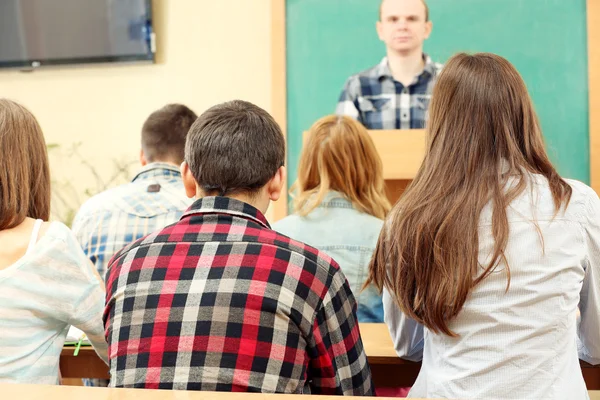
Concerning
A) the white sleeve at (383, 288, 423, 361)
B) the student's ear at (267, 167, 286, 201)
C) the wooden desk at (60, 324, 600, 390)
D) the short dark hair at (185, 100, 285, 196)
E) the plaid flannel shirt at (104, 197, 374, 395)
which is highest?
the short dark hair at (185, 100, 285, 196)

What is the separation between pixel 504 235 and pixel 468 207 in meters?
0.08

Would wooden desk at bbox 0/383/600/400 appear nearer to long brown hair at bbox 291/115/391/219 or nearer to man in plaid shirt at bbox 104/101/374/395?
man in plaid shirt at bbox 104/101/374/395

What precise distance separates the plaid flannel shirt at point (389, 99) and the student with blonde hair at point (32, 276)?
7.83 ft

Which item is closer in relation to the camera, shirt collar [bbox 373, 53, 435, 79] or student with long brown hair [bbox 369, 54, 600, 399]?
student with long brown hair [bbox 369, 54, 600, 399]

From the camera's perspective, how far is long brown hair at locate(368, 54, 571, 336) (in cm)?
138

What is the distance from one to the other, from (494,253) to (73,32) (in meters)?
3.70

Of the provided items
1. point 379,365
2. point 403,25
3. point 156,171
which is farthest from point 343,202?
point 403,25

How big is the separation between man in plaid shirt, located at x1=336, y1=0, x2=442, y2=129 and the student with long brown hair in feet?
7.87

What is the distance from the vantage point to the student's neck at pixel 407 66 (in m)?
3.92

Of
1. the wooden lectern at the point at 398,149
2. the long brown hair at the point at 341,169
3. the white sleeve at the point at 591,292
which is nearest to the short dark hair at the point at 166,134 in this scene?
the long brown hair at the point at 341,169

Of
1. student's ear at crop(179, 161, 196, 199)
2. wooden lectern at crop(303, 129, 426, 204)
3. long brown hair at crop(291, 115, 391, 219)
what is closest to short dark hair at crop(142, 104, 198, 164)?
long brown hair at crop(291, 115, 391, 219)

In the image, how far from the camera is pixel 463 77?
1488mm

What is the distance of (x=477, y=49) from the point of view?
12.9ft

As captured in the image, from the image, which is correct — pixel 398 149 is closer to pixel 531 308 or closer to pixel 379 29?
pixel 379 29
